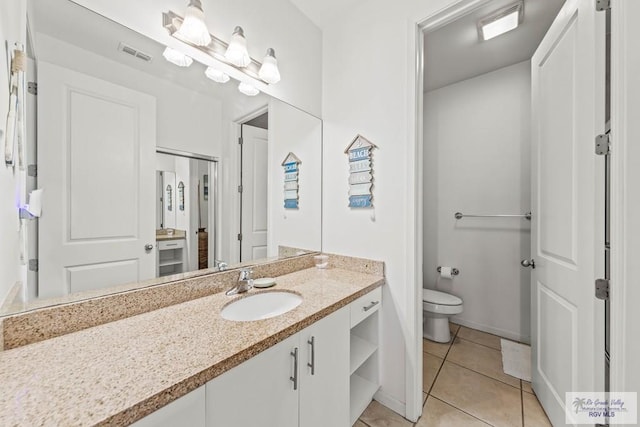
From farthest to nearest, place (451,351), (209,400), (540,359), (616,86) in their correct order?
(451,351), (540,359), (616,86), (209,400)

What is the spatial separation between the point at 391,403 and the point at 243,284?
116 centimetres

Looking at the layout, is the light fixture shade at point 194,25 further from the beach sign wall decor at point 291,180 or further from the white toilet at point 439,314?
the white toilet at point 439,314

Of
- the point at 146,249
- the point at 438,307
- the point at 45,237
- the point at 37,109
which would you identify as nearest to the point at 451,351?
the point at 438,307

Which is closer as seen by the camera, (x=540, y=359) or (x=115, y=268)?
(x=115, y=268)

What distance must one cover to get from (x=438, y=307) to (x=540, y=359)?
0.77 meters

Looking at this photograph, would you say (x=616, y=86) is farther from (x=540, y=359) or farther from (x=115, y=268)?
(x=115, y=268)

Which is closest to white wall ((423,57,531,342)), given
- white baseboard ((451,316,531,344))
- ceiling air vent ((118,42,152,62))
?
→ white baseboard ((451,316,531,344))

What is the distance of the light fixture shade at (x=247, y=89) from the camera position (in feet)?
4.88

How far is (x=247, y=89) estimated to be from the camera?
1.51 metres

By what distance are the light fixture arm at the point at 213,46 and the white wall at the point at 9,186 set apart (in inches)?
17.8

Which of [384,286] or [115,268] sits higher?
[115,268]

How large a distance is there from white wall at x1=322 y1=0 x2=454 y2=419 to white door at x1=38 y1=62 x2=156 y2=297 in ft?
3.76

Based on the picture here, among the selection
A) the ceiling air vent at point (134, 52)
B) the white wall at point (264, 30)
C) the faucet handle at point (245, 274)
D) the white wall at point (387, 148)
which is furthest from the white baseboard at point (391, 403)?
the ceiling air vent at point (134, 52)

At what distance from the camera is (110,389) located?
2.00 feet
